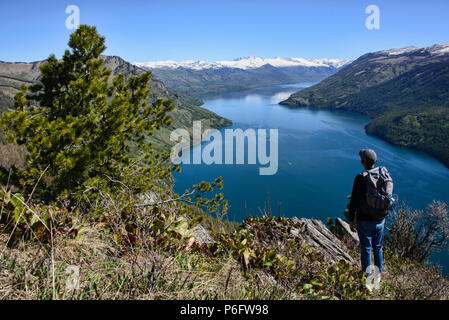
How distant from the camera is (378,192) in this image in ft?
13.6

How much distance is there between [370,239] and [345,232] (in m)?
3.50

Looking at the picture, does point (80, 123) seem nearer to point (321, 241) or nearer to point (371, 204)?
point (321, 241)

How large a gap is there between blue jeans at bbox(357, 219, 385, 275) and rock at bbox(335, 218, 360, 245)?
2.86 metres

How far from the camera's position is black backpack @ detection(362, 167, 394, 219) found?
411cm

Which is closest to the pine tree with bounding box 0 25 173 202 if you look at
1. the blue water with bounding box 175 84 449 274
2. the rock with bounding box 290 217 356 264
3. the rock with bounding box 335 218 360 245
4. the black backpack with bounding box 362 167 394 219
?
the rock with bounding box 290 217 356 264

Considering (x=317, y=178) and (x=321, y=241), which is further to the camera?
(x=317, y=178)

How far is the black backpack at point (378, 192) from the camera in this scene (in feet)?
13.5
